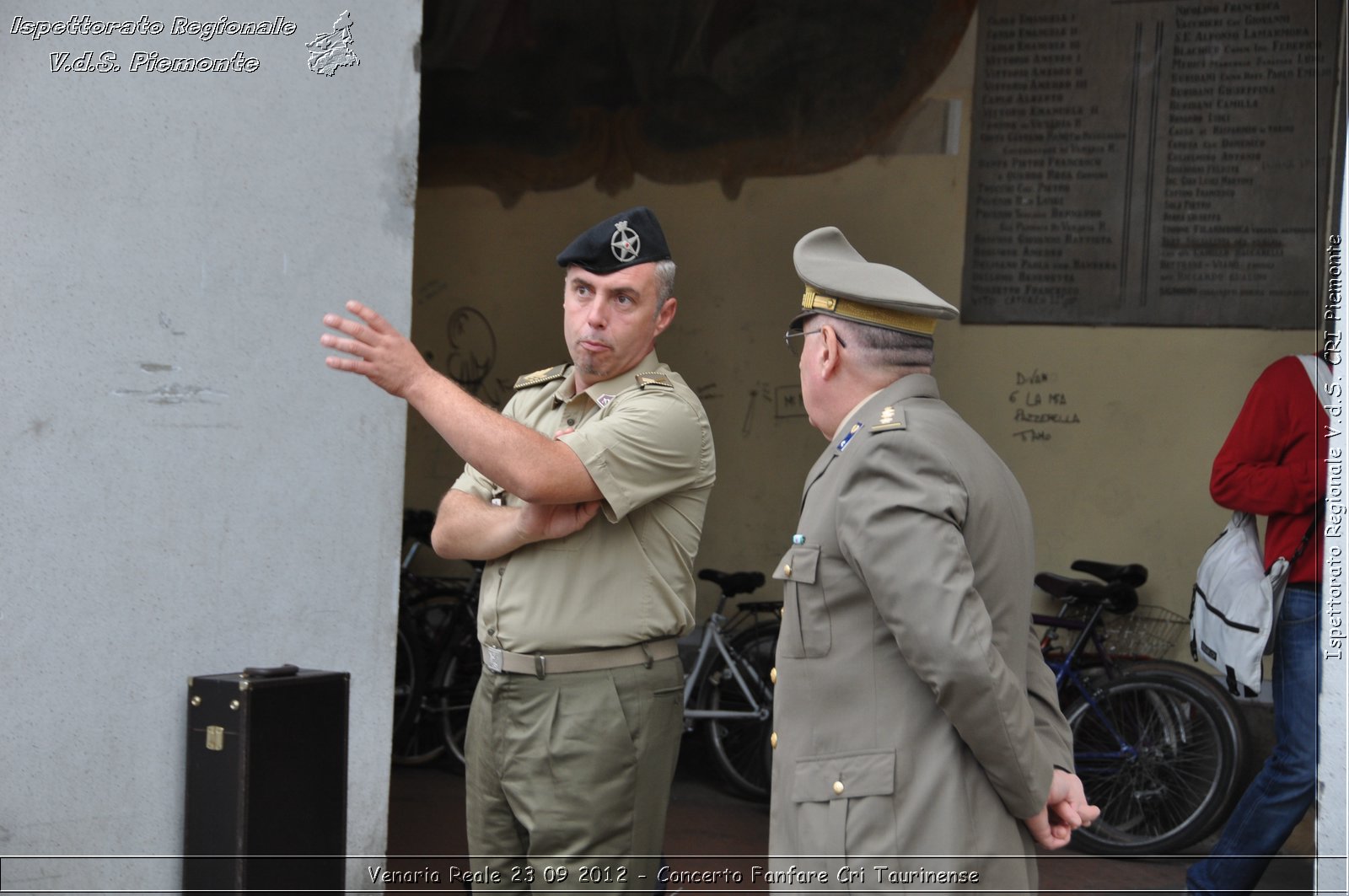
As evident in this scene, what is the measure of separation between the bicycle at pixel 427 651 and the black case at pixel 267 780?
9.39ft

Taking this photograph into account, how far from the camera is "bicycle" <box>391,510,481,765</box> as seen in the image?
5.95m

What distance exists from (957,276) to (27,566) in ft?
13.9

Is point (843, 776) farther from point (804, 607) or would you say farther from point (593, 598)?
point (593, 598)

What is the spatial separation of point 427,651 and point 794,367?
2254mm

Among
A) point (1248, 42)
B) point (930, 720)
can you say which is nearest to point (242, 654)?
point (930, 720)

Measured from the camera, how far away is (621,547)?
109 inches

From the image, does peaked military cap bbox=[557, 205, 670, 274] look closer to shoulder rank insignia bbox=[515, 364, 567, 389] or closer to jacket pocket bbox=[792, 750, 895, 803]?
shoulder rank insignia bbox=[515, 364, 567, 389]

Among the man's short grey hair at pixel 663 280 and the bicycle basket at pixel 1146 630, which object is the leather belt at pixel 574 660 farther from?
the bicycle basket at pixel 1146 630

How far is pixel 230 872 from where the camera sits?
2893 mm

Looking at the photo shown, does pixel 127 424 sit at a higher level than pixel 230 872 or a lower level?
higher

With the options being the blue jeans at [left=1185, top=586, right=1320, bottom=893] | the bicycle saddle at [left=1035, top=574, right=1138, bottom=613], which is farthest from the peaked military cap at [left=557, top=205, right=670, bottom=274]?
the bicycle saddle at [left=1035, top=574, right=1138, bottom=613]

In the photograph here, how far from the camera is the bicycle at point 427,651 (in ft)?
19.5

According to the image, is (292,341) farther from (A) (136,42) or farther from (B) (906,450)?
(B) (906,450)

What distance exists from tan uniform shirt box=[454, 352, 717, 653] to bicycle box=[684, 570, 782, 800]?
2.80 meters
